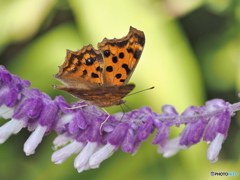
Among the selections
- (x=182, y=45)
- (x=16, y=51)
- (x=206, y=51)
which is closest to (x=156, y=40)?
(x=182, y=45)

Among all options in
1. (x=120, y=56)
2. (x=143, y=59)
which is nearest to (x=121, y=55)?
(x=120, y=56)

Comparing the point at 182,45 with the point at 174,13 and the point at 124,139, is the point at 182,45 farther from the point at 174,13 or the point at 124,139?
the point at 124,139

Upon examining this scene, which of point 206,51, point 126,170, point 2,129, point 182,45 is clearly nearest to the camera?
point 2,129

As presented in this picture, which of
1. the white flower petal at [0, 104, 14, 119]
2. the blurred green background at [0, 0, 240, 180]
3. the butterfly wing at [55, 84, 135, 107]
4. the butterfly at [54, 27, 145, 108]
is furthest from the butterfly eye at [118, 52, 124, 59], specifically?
the blurred green background at [0, 0, 240, 180]

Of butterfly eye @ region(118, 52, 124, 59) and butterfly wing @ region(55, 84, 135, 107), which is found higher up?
butterfly eye @ region(118, 52, 124, 59)

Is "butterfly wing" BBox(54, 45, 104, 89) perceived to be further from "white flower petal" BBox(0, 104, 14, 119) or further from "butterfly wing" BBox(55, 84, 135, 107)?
"white flower petal" BBox(0, 104, 14, 119)

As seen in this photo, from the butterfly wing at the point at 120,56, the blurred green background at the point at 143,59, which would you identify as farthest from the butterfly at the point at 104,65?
the blurred green background at the point at 143,59
